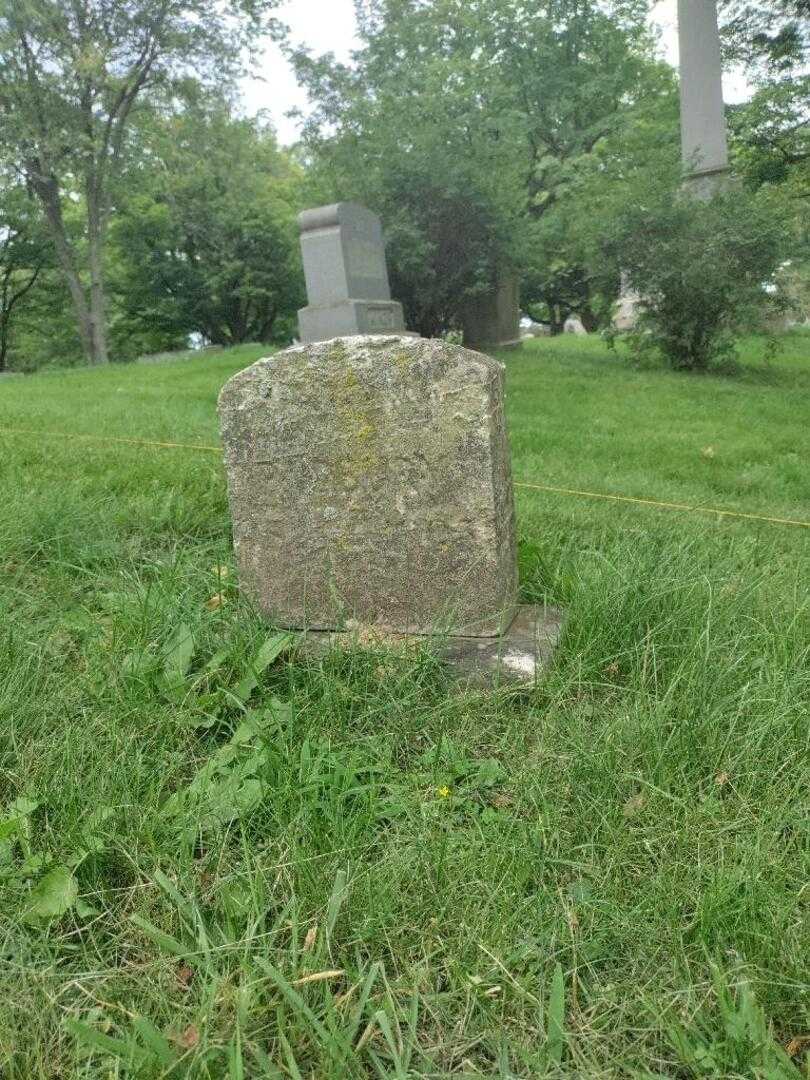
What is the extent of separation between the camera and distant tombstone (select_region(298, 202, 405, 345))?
33.1ft

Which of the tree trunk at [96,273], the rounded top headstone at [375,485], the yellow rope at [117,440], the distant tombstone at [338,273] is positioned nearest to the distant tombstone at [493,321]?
the distant tombstone at [338,273]

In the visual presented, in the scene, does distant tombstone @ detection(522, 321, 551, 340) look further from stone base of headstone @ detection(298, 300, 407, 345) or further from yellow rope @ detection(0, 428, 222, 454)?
yellow rope @ detection(0, 428, 222, 454)

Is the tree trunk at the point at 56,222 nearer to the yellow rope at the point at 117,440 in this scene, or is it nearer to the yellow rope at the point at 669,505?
the yellow rope at the point at 117,440

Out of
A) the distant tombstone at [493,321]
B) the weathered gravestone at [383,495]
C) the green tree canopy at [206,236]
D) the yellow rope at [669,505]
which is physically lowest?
the yellow rope at [669,505]

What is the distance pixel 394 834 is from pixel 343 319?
8850mm

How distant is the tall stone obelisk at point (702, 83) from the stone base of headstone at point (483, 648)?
43.5 feet

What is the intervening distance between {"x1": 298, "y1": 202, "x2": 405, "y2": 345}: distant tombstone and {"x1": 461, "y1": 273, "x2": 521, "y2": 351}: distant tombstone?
13.0 ft

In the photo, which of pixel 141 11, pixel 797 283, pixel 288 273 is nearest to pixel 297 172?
pixel 288 273

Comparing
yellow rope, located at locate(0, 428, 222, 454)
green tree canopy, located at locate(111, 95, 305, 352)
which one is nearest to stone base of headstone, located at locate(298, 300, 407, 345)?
yellow rope, located at locate(0, 428, 222, 454)

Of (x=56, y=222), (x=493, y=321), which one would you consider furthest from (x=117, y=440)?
(x=56, y=222)

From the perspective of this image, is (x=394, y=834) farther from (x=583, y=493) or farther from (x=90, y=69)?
(x=90, y=69)

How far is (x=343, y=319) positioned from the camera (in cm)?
1015

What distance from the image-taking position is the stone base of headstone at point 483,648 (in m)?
2.61

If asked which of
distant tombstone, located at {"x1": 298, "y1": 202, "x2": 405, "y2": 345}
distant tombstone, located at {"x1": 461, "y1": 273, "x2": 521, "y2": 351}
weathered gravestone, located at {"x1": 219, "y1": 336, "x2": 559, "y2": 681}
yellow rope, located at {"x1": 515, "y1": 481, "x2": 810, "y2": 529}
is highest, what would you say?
distant tombstone, located at {"x1": 298, "y1": 202, "x2": 405, "y2": 345}
